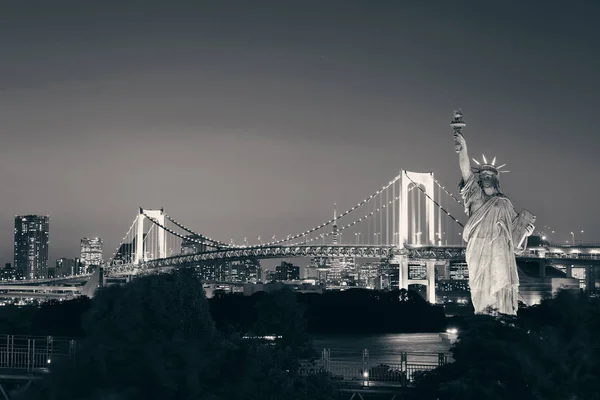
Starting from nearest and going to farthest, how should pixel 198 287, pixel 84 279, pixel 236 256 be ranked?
pixel 198 287 < pixel 236 256 < pixel 84 279

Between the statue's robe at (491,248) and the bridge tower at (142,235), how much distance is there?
70.4 m

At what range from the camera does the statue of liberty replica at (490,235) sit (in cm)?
1975

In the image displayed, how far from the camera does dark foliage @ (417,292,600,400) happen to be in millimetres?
16594

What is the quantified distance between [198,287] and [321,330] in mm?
46932

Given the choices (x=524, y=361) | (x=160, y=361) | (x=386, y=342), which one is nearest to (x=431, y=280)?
(x=386, y=342)

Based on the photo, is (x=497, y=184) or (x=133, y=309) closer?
(x=133, y=309)

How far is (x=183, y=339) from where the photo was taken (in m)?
15.4

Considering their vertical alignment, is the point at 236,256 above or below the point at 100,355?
above

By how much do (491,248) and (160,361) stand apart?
282 inches

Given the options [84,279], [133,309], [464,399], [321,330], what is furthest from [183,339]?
[84,279]

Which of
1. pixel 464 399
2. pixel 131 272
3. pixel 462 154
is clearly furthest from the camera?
pixel 131 272

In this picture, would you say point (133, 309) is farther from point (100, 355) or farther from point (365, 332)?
point (365, 332)

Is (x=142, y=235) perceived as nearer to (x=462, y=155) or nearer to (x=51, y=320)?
(x=51, y=320)

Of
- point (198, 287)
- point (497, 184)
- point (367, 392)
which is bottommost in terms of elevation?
point (367, 392)
